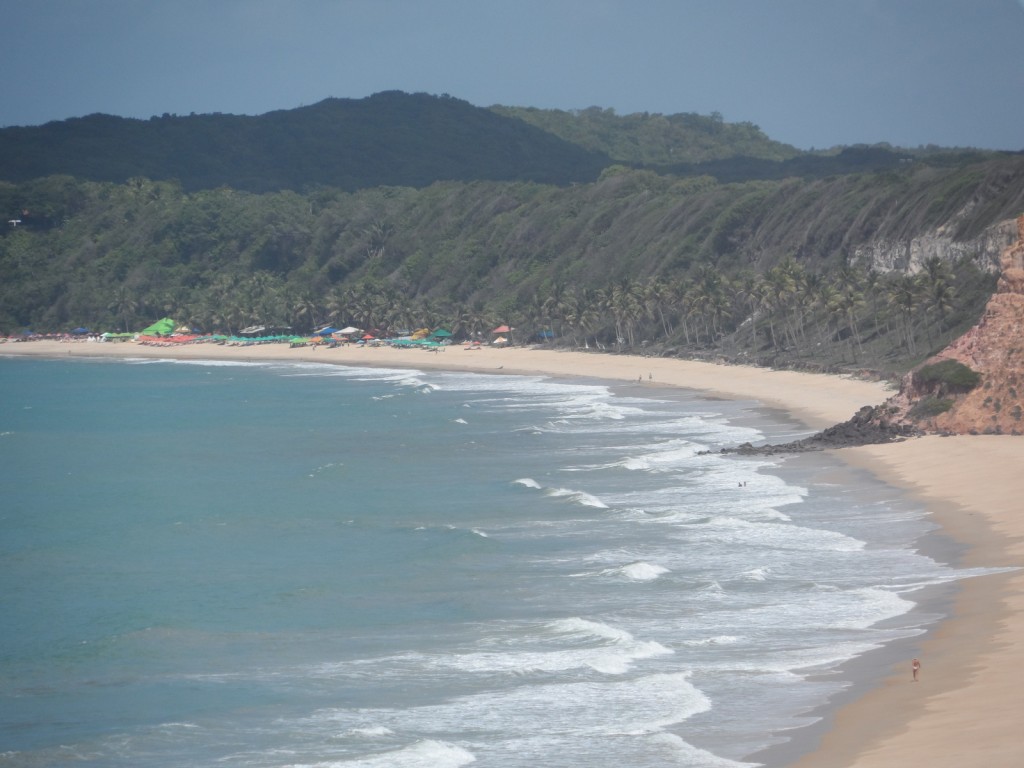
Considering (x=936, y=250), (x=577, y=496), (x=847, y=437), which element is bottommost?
(x=577, y=496)

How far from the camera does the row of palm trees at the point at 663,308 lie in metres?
77.6

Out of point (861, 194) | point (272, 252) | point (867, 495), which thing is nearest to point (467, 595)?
point (867, 495)

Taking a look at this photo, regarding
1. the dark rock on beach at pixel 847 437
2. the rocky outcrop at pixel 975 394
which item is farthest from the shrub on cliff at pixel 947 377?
the dark rock on beach at pixel 847 437

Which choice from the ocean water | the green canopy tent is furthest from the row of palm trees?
the ocean water

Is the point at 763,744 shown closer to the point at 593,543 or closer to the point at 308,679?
the point at 308,679

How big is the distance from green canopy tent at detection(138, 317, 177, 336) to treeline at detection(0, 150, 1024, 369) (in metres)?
1.49

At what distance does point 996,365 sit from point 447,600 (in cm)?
2489

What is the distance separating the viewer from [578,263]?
451ft

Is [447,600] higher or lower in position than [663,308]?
lower

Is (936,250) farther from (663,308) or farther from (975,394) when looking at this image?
(975,394)

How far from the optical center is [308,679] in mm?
23297

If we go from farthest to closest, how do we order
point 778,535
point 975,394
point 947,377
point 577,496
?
point 947,377 < point 975,394 < point 577,496 < point 778,535

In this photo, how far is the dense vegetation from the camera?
275ft

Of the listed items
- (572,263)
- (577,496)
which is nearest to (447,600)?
(577,496)
